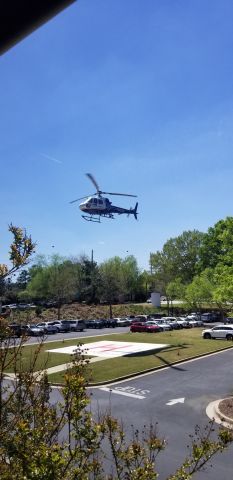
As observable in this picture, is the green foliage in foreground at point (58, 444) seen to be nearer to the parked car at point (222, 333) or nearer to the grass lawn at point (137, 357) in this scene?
the grass lawn at point (137, 357)

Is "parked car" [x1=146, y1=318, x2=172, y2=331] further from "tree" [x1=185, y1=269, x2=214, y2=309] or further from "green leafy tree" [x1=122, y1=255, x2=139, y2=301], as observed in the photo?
"green leafy tree" [x1=122, y1=255, x2=139, y2=301]

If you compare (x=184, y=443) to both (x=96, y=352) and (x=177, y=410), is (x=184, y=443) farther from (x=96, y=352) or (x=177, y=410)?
(x=96, y=352)

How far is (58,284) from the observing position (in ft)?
238

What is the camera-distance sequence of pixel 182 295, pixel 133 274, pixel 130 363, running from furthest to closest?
pixel 133 274 → pixel 182 295 → pixel 130 363

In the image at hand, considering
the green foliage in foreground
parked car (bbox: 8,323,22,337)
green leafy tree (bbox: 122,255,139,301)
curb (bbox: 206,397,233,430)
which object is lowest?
curb (bbox: 206,397,233,430)

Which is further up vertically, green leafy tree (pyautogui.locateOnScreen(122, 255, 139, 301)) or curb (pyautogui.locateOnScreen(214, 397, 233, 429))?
green leafy tree (pyautogui.locateOnScreen(122, 255, 139, 301))

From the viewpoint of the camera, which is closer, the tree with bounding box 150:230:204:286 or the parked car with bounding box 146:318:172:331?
the parked car with bounding box 146:318:172:331

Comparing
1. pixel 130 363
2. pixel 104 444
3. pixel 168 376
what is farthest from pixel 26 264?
pixel 130 363

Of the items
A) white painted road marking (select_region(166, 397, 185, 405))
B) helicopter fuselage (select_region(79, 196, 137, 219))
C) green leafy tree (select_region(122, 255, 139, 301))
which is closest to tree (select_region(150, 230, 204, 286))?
green leafy tree (select_region(122, 255, 139, 301))

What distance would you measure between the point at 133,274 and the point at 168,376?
83.8 metres

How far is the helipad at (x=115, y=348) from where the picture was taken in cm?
3173

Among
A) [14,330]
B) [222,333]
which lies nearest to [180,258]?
[222,333]

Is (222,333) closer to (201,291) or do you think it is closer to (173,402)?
(201,291)

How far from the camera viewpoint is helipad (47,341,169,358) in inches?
1249
